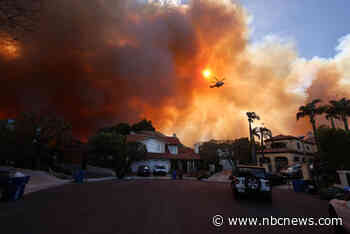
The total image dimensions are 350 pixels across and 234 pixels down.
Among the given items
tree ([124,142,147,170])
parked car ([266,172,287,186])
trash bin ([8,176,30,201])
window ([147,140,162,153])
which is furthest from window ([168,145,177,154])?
trash bin ([8,176,30,201])

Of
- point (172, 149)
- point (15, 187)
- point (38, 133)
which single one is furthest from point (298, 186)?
point (172, 149)

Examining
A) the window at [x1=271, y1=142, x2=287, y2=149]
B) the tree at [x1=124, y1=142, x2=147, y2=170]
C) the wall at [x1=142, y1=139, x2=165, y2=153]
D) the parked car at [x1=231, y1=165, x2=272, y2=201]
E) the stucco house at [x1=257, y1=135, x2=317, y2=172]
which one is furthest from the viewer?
the window at [x1=271, y1=142, x2=287, y2=149]

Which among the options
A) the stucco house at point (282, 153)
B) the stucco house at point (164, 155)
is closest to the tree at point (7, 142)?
the stucco house at point (164, 155)

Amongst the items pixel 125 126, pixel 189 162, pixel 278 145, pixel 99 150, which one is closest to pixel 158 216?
pixel 99 150

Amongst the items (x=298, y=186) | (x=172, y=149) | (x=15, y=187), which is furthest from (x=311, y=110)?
(x=15, y=187)

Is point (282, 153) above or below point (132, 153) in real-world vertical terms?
above

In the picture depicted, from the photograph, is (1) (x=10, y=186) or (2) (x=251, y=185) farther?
(2) (x=251, y=185)

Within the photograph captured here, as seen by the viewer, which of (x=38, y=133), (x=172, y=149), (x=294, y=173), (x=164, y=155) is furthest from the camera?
(x=172, y=149)

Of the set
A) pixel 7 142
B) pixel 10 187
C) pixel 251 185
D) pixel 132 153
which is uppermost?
pixel 7 142

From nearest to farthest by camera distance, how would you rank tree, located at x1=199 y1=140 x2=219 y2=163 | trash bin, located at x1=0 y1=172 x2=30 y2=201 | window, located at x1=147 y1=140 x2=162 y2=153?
trash bin, located at x1=0 y1=172 x2=30 y2=201 < window, located at x1=147 y1=140 x2=162 y2=153 < tree, located at x1=199 y1=140 x2=219 y2=163

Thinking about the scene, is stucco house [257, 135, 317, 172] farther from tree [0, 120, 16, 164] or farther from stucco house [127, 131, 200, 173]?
tree [0, 120, 16, 164]

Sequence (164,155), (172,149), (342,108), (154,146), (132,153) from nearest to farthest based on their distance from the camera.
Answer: (132,153), (342,108), (164,155), (154,146), (172,149)

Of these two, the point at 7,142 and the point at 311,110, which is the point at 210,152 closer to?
the point at 311,110

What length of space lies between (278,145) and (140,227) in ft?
154
